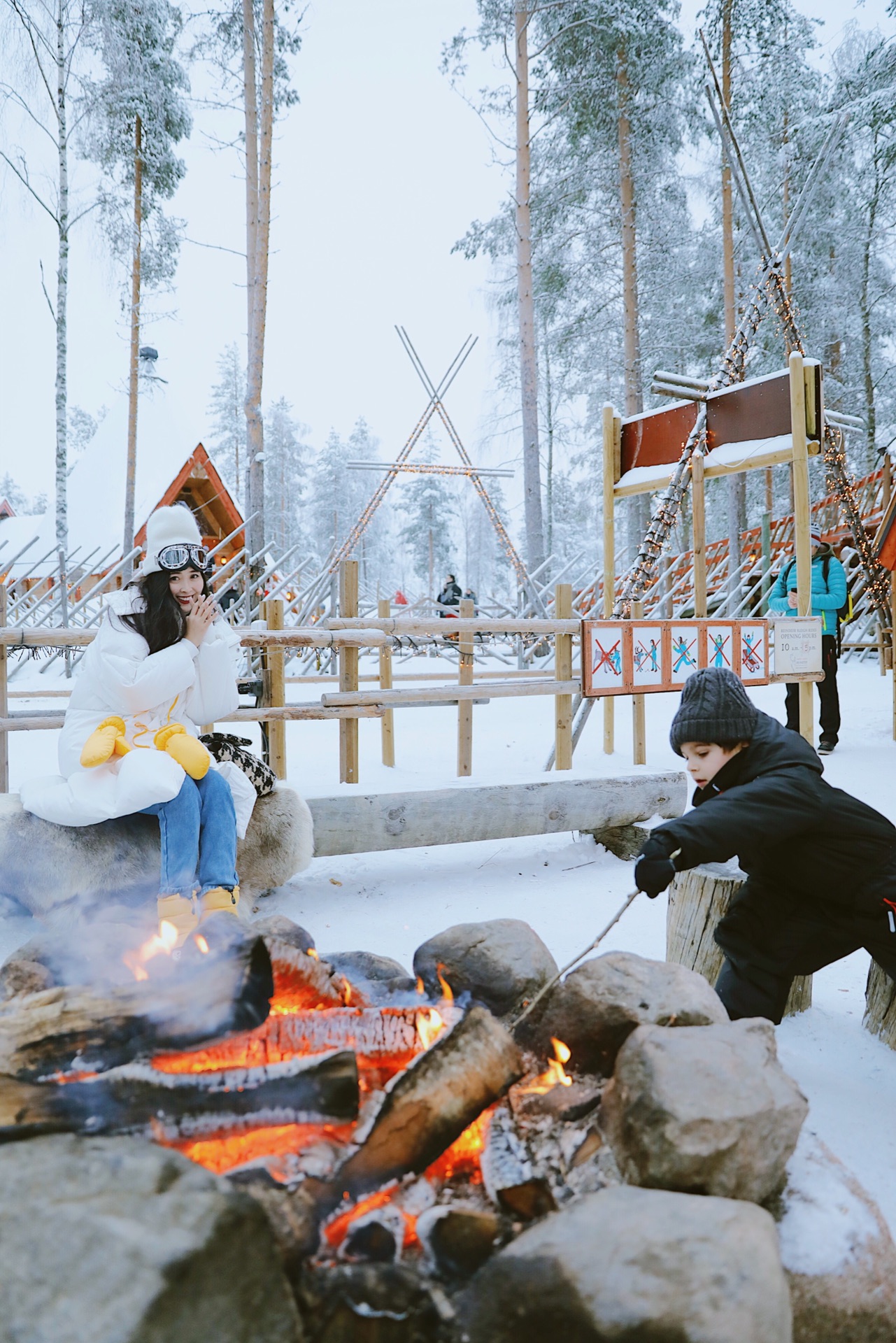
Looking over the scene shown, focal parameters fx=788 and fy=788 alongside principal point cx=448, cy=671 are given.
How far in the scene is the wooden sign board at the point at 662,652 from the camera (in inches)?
197

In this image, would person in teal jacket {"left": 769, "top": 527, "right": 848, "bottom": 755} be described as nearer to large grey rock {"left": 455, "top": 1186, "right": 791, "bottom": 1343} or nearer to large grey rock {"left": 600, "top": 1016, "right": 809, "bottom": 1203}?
large grey rock {"left": 600, "top": 1016, "right": 809, "bottom": 1203}

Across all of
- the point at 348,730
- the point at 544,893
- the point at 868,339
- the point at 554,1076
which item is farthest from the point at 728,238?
the point at 554,1076

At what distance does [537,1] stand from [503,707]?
11988 millimetres

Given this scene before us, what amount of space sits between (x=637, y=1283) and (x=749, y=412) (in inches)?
222

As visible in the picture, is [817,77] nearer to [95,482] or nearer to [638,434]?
[638,434]

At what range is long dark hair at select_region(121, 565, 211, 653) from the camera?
292 cm

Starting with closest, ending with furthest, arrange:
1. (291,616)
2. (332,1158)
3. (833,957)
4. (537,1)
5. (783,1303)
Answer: (783,1303) < (332,1158) < (833,957) < (537,1) < (291,616)

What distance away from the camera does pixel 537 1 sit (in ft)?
43.2

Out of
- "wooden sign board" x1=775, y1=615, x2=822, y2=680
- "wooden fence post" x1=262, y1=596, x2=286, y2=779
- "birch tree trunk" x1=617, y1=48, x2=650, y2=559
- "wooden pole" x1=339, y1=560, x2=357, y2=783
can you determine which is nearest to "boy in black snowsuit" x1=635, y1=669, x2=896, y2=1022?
"wooden fence post" x1=262, y1=596, x2=286, y2=779

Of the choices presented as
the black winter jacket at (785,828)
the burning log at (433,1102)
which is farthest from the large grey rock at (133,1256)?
the black winter jacket at (785,828)

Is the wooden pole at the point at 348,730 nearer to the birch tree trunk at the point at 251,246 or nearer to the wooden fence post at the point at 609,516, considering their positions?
the wooden fence post at the point at 609,516

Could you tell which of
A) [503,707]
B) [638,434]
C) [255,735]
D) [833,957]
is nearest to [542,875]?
[833,957]

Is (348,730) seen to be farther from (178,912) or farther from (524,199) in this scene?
(524,199)

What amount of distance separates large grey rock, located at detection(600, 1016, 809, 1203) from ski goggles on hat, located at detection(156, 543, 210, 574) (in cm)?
222
